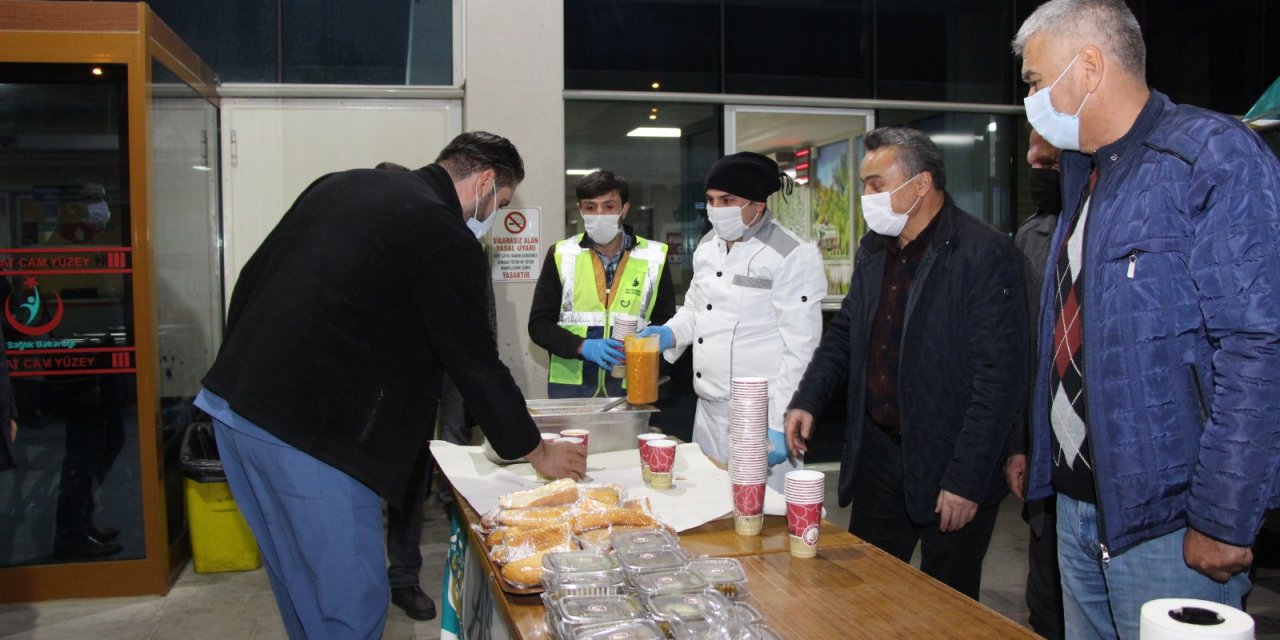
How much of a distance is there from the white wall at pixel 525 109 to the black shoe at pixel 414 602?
77.6 inches

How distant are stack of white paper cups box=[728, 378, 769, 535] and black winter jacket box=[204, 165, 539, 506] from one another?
19.6 inches

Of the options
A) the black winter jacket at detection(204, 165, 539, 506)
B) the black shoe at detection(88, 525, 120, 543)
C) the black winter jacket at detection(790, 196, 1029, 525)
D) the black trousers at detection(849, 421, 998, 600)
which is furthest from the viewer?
the black shoe at detection(88, 525, 120, 543)

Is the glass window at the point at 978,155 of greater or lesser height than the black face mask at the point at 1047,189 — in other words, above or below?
above

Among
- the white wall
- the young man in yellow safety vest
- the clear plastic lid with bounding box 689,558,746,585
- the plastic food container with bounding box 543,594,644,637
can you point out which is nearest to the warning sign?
the white wall

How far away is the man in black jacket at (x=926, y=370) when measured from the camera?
7.99 feet

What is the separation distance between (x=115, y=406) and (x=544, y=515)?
3446 mm

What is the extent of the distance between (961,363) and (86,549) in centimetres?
416

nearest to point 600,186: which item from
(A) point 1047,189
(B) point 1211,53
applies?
(A) point 1047,189

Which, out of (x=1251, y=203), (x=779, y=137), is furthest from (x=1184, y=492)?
(x=779, y=137)

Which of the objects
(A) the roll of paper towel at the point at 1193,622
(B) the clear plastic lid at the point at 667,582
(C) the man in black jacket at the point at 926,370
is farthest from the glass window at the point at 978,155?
(A) the roll of paper towel at the point at 1193,622

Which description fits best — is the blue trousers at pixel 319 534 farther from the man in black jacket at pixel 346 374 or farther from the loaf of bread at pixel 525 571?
the loaf of bread at pixel 525 571

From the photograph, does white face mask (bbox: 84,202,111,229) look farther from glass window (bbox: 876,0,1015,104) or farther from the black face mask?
glass window (bbox: 876,0,1015,104)

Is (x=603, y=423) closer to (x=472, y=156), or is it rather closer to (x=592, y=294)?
(x=472, y=156)

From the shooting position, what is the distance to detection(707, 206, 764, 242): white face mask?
325 centimetres
